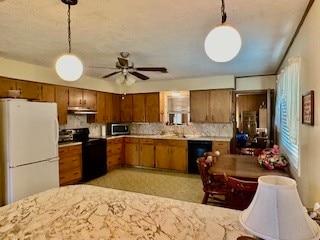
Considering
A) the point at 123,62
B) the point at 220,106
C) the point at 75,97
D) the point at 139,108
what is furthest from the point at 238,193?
the point at 139,108

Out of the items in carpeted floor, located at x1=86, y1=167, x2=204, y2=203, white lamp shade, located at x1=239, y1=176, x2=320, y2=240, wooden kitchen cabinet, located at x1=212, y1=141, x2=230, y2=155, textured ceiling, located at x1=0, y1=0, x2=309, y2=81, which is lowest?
carpeted floor, located at x1=86, y1=167, x2=204, y2=203

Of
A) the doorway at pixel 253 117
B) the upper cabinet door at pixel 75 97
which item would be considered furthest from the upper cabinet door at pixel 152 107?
the doorway at pixel 253 117

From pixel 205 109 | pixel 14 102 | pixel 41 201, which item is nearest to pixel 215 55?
pixel 41 201

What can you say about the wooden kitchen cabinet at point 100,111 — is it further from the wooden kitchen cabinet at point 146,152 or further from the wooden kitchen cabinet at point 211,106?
the wooden kitchen cabinet at point 211,106

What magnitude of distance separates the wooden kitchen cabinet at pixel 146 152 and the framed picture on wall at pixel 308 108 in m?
4.19

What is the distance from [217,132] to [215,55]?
15.3ft

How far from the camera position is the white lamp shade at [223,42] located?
150 centimetres

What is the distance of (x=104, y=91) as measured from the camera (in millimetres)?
6199

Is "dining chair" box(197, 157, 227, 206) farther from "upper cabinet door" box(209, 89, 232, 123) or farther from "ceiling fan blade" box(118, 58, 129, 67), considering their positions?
"upper cabinet door" box(209, 89, 232, 123)

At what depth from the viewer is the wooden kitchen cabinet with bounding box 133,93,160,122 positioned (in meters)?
6.40

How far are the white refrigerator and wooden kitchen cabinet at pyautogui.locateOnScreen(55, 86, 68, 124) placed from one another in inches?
34.1

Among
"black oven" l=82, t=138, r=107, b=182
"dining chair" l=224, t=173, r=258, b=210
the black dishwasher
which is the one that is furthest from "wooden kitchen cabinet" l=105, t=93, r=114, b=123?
"dining chair" l=224, t=173, r=258, b=210

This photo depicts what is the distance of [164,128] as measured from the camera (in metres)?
6.72

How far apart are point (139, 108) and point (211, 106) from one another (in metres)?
2.07
